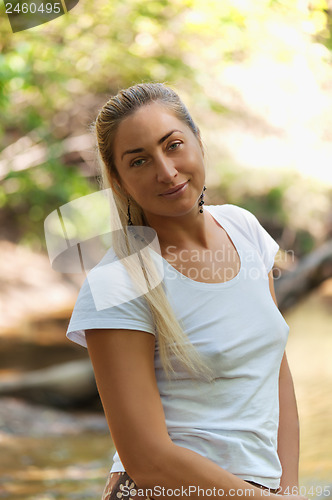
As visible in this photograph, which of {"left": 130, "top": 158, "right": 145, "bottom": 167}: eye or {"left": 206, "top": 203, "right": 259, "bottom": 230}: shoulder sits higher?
{"left": 130, "top": 158, "right": 145, "bottom": 167}: eye

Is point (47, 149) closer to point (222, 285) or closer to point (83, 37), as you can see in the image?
point (83, 37)

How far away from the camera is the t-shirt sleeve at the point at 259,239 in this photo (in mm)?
1063

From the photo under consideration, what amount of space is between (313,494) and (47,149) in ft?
11.4

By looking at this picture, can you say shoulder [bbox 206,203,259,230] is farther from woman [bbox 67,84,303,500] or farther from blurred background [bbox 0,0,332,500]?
blurred background [bbox 0,0,332,500]

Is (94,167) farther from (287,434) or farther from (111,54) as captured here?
(111,54)

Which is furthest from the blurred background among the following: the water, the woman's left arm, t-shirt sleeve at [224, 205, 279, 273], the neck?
the neck

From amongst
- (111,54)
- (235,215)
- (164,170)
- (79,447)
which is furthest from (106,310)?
Result: (111,54)

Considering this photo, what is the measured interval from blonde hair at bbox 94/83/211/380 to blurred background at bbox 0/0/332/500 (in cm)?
171

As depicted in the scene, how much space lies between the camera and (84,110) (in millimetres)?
5762

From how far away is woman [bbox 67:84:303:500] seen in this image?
81 centimetres

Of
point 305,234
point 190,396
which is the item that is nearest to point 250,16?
point 305,234

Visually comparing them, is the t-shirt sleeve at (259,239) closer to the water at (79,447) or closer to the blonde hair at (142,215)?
the blonde hair at (142,215)

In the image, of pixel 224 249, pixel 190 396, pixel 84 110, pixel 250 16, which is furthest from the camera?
pixel 84 110

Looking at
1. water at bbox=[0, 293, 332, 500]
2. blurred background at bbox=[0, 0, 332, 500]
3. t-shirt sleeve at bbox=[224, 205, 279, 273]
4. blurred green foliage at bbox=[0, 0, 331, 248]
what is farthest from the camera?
blurred green foliage at bbox=[0, 0, 331, 248]
